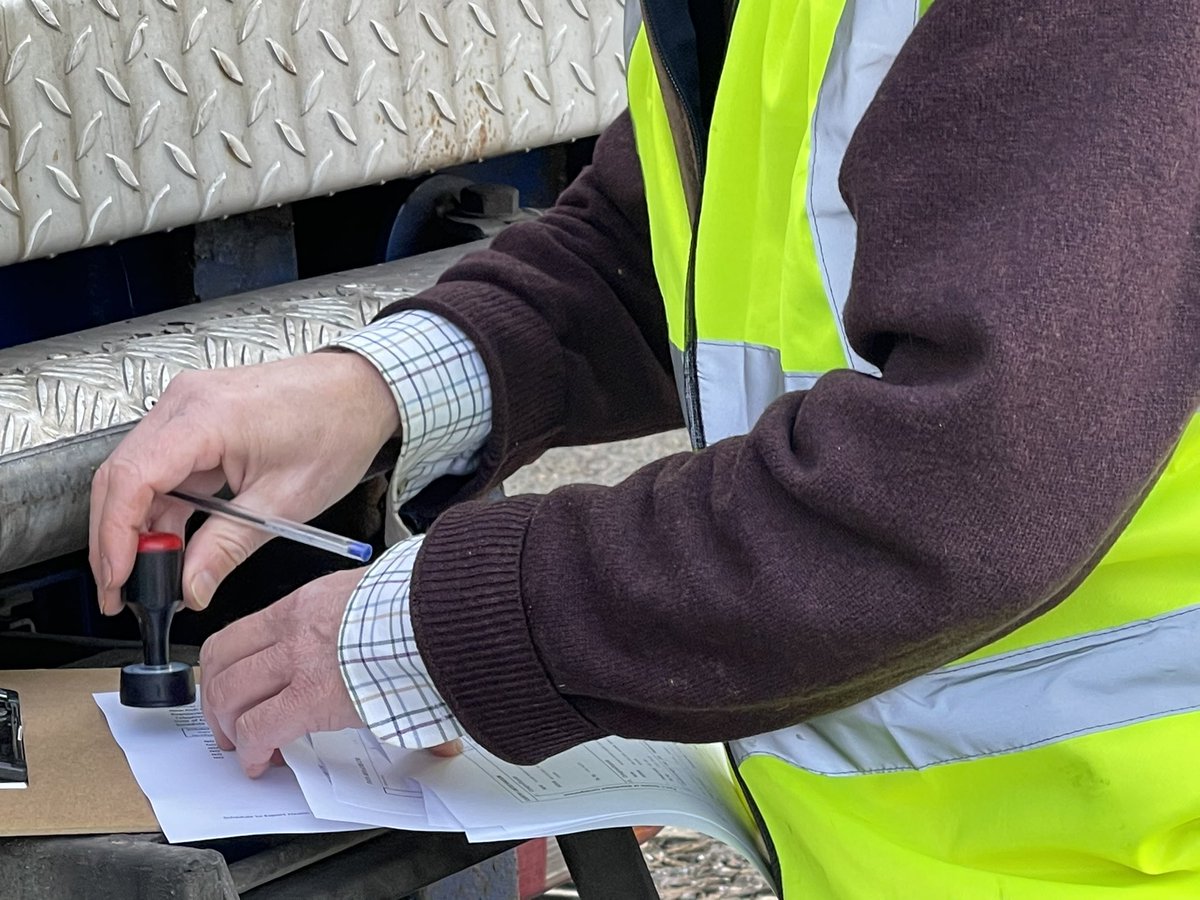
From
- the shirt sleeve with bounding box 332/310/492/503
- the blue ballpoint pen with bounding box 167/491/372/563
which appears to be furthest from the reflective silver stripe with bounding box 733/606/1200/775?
the shirt sleeve with bounding box 332/310/492/503

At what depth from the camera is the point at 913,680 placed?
3.50 ft

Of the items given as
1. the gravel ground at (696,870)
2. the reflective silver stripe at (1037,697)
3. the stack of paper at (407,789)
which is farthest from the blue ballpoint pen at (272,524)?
the gravel ground at (696,870)

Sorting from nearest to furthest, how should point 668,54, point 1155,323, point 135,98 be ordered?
point 1155,323
point 668,54
point 135,98

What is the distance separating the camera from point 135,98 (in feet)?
4.45

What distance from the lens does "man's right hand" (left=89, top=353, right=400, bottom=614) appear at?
122 cm

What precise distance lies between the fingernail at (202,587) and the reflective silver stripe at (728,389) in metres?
0.40

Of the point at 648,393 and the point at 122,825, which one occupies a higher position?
the point at 648,393

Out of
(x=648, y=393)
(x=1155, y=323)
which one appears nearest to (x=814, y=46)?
(x=1155, y=323)

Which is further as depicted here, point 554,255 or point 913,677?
point 554,255

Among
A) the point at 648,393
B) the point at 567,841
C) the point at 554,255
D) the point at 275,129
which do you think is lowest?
the point at 567,841

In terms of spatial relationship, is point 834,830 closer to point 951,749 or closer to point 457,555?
point 951,749

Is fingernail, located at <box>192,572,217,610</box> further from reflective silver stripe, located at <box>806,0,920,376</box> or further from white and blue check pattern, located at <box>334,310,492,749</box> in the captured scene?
reflective silver stripe, located at <box>806,0,920,376</box>

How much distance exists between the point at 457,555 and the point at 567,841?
0.99 ft

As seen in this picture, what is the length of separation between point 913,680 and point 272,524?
508 millimetres
